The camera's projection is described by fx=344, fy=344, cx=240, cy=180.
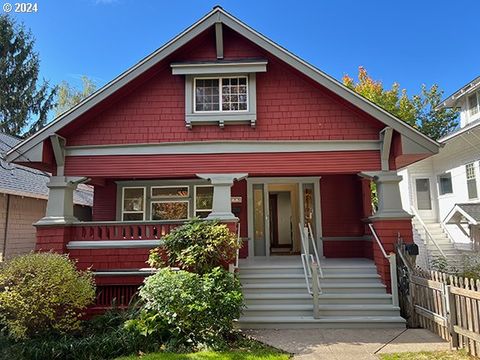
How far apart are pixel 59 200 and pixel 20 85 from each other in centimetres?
2294

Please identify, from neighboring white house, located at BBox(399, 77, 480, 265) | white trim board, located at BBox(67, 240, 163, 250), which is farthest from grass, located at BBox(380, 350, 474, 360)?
neighboring white house, located at BBox(399, 77, 480, 265)

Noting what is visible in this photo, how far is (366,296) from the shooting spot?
287 inches

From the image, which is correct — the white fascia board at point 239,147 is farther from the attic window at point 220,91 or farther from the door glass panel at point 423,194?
the door glass panel at point 423,194

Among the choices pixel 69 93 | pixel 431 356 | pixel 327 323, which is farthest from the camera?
pixel 69 93

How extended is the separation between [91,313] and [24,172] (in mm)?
9089

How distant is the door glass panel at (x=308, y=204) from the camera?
10.6 metres

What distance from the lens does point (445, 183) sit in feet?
48.2

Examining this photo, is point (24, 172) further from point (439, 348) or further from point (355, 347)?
point (439, 348)

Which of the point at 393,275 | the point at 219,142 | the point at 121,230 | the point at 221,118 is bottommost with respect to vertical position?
the point at 393,275

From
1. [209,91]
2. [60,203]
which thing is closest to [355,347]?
[209,91]

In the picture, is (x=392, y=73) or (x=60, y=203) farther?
(x=392, y=73)

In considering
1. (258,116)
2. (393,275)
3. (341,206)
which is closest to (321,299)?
(393,275)

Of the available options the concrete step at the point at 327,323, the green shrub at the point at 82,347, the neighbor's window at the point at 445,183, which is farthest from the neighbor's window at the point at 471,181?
the green shrub at the point at 82,347

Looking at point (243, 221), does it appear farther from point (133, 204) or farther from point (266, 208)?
point (133, 204)
